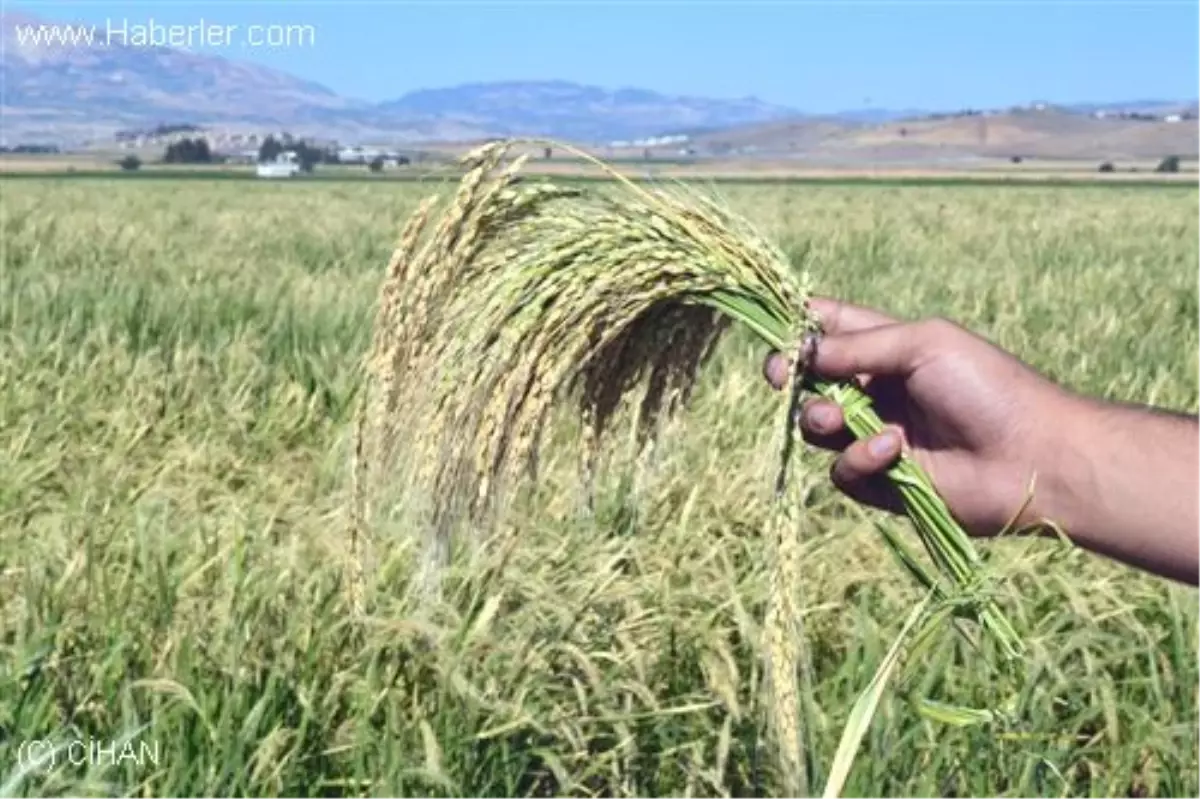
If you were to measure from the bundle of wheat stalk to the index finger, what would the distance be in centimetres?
5

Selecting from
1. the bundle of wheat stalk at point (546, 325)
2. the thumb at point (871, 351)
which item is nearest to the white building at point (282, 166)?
the bundle of wheat stalk at point (546, 325)

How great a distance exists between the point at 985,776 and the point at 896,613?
620 millimetres

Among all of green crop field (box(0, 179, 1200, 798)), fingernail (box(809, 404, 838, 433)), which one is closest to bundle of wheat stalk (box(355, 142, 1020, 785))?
fingernail (box(809, 404, 838, 433))

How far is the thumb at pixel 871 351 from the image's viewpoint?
6.66 feet

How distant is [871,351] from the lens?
2.03 meters

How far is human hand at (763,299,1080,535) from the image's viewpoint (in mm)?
2045

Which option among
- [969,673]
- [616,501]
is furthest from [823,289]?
[969,673]

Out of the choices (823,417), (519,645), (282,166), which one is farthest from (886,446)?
(282,166)

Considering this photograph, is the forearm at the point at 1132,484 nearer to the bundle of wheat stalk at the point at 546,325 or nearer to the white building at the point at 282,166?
the bundle of wheat stalk at the point at 546,325

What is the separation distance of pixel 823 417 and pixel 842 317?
0.14 m

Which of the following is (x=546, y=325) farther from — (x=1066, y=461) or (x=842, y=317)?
(x=1066, y=461)

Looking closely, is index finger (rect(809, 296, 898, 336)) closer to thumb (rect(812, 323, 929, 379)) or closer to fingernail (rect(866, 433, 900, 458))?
thumb (rect(812, 323, 929, 379))

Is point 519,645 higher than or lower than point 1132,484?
lower

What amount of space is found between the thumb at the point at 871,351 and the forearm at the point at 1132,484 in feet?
0.71
